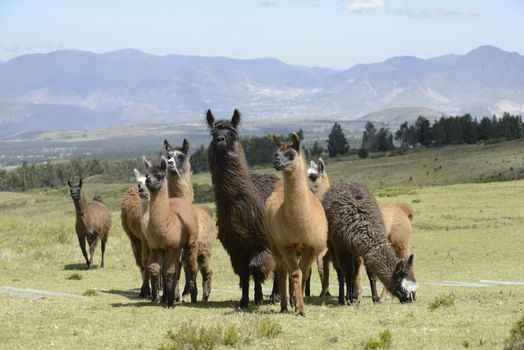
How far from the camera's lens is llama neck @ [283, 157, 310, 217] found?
13.8m

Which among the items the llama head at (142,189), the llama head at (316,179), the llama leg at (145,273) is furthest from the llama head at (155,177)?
the llama head at (316,179)

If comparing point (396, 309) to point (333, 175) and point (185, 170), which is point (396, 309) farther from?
point (333, 175)

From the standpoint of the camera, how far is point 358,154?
466 feet

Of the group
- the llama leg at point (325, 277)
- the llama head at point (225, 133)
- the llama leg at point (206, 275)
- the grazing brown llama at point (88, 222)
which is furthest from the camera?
the grazing brown llama at point (88, 222)

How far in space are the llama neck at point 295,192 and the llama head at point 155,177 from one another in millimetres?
2973

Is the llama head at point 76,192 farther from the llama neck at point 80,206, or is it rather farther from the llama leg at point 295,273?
the llama leg at point 295,273

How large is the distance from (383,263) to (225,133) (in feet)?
12.9

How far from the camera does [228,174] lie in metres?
15.9

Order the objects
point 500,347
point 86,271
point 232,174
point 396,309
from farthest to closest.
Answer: point 86,271
point 232,174
point 396,309
point 500,347

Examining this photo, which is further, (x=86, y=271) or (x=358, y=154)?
(x=358, y=154)

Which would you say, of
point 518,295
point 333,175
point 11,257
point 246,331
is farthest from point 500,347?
point 333,175

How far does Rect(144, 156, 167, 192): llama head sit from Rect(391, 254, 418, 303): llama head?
4.79 m

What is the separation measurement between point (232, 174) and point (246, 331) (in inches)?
184

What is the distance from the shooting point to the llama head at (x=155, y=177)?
15602 mm
